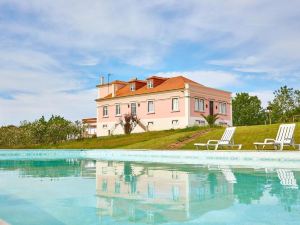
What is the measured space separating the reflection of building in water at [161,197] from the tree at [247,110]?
5720cm

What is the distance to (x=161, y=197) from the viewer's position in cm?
649

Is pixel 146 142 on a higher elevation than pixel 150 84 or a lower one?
lower

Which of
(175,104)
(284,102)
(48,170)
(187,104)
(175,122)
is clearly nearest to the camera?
(48,170)

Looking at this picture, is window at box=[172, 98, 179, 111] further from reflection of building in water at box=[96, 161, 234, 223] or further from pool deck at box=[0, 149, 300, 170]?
reflection of building in water at box=[96, 161, 234, 223]

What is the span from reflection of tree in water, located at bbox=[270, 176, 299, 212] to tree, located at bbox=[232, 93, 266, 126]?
2272 inches

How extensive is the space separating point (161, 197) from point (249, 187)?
86.0 inches

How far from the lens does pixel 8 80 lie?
29109 mm

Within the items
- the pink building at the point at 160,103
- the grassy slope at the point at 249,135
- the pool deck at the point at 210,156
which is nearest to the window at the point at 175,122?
the pink building at the point at 160,103

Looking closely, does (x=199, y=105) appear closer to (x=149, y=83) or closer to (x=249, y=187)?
(x=149, y=83)

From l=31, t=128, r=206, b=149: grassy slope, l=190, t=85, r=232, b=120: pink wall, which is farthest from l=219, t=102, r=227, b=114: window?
l=31, t=128, r=206, b=149: grassy slope

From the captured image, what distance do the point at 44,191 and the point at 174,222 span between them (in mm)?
3801

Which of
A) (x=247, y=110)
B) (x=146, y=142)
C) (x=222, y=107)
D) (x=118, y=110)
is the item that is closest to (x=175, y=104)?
(x=222, y=107)

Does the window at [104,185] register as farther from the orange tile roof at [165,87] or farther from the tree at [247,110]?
the tree at [247,110]

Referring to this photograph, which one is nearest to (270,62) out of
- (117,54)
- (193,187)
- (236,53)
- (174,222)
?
(236,53)
